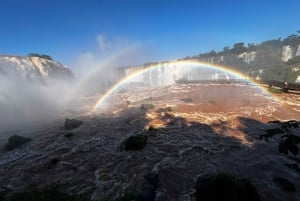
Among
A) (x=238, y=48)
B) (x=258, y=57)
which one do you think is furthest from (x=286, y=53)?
(x=238, y=48)

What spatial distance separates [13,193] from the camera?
11.1 meters

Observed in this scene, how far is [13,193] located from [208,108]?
21185 mm

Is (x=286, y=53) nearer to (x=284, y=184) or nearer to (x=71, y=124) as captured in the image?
(x=71, y=124)

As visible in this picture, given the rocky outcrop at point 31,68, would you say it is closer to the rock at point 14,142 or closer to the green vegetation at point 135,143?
the rock at point 14,142

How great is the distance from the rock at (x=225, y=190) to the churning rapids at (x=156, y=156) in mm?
1237

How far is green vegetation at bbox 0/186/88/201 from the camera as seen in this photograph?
10.2m

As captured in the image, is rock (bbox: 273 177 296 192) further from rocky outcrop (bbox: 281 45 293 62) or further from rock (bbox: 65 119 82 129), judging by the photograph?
rocky outcrop (bbox: 281 45 293 62)

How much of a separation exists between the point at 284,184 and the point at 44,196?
9.93m

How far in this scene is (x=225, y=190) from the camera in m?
8.55

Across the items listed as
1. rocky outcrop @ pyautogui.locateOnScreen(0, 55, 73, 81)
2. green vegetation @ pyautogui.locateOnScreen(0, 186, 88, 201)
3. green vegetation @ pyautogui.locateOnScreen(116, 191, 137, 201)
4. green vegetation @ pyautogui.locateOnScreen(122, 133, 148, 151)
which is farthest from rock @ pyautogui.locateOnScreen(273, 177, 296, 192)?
rocky outcrop @ pyautogui.locateOnScreen(0, 55, 73, 81)

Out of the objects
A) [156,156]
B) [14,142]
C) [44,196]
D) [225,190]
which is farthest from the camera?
[14,142]

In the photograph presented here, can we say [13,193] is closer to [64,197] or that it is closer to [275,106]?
[64,197]

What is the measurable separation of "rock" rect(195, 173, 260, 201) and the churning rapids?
124 centimetres

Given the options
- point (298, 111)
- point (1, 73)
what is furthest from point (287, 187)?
point (1, 73)
